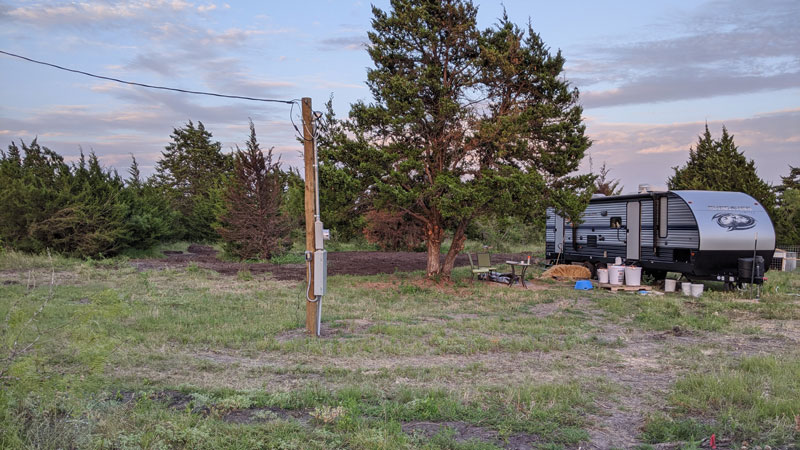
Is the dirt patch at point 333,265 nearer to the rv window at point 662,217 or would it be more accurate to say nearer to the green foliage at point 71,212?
the green foliage at point 71,212

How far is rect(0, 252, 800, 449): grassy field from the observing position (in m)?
4.30

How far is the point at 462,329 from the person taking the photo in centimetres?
930

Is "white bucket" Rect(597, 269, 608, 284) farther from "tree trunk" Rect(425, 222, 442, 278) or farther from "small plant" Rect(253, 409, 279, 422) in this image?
"small plant" Rect(253, 409, 279, 422)

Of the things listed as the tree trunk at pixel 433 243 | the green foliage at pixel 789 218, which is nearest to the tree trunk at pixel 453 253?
the tree trunk at pixel 433 243

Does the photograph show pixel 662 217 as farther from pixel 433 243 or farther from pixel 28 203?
pixel 28 203

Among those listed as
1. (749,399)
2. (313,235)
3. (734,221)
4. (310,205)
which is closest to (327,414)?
(749,399)

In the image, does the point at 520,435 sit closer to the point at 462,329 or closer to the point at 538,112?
the point at 462,329

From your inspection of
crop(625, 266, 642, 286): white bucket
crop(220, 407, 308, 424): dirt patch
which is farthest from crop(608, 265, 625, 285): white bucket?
crop(220, 407, 308, 424): dirt patch

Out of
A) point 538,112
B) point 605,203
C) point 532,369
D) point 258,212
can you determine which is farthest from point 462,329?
point 258,212

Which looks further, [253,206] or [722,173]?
[722,173]

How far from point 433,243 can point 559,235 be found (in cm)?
645

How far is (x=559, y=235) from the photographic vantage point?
19.4 metres

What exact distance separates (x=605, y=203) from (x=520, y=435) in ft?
45.5

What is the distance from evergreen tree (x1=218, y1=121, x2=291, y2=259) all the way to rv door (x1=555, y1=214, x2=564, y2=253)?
1074 centimetres
